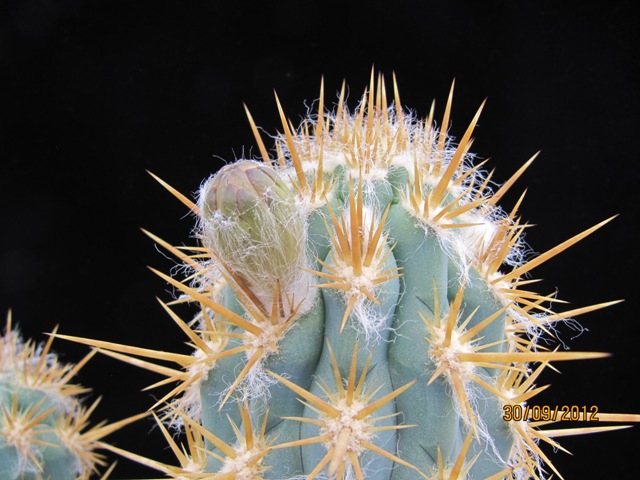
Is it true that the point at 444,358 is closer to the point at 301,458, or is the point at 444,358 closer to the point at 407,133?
the point at 301,458

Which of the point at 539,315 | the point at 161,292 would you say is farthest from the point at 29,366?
the point at 161,292

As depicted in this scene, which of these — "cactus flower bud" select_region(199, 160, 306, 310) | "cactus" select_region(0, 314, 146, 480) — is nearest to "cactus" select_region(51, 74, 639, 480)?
"cactus flower bud" select_region(199, 160, 306, 310)
